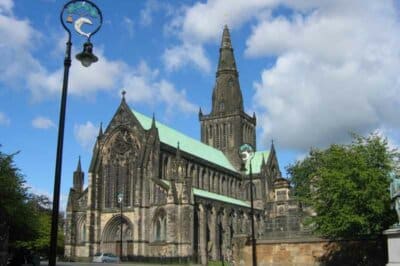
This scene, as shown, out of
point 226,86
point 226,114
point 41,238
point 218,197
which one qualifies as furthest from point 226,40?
point 41,238

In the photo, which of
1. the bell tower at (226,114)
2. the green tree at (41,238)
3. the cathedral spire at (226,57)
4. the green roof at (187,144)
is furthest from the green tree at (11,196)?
the cathedral spire at (226,57)

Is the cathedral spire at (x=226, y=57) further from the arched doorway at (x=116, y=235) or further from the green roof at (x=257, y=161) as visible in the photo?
the arched doorway at (x=116, y=235)

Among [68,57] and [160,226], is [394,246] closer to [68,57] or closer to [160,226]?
[68,57]

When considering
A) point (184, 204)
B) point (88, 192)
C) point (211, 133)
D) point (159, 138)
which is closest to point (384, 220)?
point (184, 204)

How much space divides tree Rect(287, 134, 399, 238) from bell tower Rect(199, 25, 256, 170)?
2144 inches

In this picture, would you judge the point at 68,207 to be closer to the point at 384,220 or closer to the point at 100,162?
the point at 100,162

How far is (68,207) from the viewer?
220ft

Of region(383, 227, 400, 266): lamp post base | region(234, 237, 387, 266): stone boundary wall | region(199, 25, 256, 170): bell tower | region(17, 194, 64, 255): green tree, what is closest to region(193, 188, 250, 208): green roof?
region(199, 25, 256, 170): bell tower

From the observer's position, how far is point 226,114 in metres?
90.1

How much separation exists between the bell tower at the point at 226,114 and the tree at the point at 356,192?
54456 mm

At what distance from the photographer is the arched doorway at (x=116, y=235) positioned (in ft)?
201

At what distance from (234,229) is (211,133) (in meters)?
23.9

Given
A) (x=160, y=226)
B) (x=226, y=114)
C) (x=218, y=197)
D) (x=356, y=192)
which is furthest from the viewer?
(x=226, y=114)

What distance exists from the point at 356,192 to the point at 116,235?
39.3 metres
